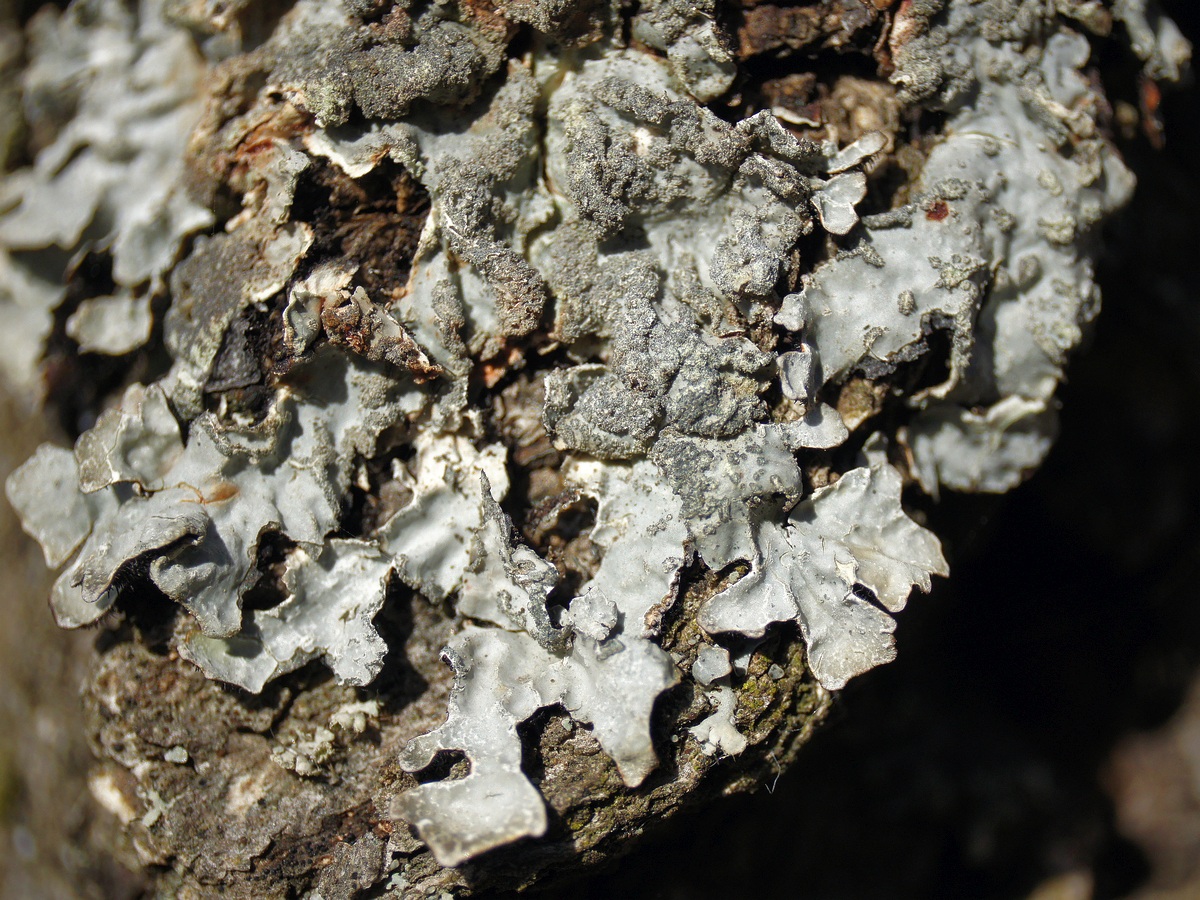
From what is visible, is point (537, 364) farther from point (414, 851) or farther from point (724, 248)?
point (414, 851)

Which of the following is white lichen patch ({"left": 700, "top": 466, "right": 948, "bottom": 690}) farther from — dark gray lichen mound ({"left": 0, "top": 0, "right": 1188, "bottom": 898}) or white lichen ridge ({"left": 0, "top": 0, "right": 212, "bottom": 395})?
white lichen ridge ({"left": 0, "top": 0, "right": 212, "bottom": 395})

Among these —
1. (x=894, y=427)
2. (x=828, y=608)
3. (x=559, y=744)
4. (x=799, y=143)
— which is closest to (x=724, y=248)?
(x=799, y=143)

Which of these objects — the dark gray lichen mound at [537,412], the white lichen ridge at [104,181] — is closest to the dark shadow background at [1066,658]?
the dark gray lichen mound at [537,412]

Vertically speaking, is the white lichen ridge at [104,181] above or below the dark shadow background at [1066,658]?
above

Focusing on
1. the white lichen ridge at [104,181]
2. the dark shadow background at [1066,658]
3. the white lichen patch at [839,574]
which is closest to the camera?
the white lichen patch at [839,574]

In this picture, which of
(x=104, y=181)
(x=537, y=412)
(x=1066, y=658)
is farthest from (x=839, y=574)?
(x=1066, y=658)

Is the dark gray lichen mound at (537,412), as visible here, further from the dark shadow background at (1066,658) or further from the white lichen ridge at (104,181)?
the dark shadow background at (1066,658)

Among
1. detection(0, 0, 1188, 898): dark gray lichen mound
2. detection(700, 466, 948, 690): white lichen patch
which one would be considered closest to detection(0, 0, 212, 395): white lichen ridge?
detection(0, 0, 1188, 898): dark gray lichen mound
